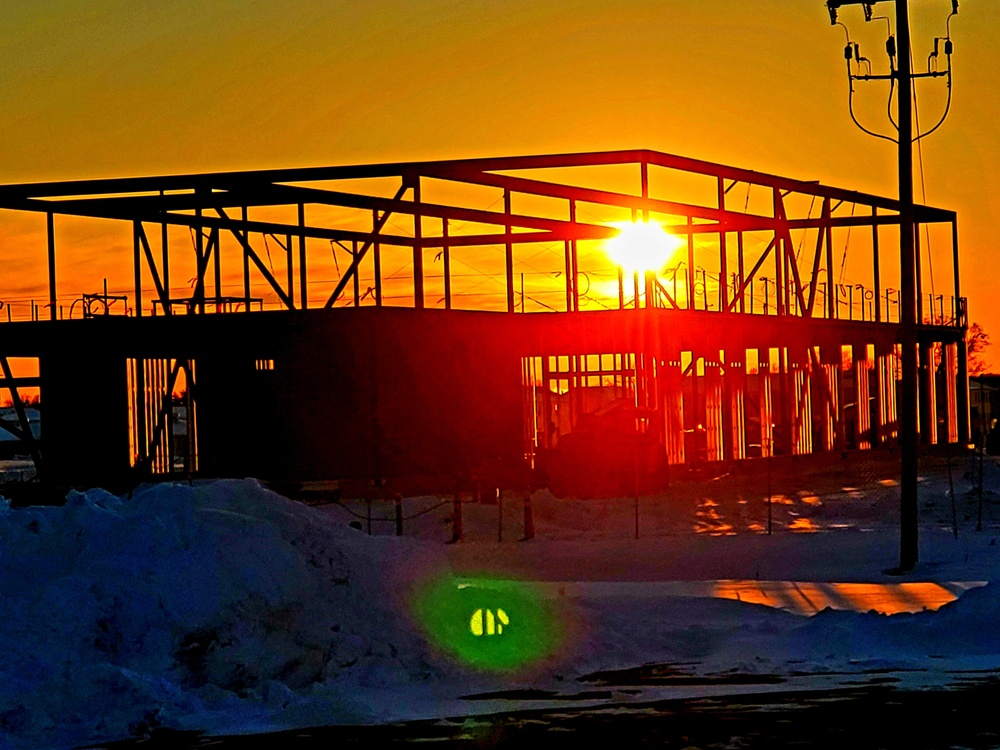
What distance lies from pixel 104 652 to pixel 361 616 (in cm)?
249

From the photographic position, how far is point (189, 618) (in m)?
15.4

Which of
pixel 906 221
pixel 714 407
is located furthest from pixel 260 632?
pixel 714 407

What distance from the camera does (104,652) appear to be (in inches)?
585

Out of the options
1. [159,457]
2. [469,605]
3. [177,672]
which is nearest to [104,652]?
[177,672]

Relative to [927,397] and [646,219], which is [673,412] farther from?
[927,397]

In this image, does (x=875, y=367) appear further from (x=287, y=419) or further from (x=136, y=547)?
(x=136, y=547)

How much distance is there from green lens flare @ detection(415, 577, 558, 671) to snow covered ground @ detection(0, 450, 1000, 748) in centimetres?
6

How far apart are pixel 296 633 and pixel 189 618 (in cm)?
97

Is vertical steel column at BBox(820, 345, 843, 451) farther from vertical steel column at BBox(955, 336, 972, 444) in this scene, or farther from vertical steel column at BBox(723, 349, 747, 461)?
vertical steel column at BBox(955, 336, 972, 444)

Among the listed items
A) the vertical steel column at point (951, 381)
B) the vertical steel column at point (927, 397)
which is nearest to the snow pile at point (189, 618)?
the vertical steel column at point (927, 397)

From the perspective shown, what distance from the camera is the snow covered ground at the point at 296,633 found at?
14195 mm

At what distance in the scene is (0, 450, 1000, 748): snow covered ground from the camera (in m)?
14.2

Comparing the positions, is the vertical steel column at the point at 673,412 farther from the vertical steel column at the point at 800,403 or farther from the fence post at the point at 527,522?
the vertical steel column at the point at 800,403

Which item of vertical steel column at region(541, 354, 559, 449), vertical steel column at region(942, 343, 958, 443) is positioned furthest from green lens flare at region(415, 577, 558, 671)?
vertical steel column at region(942, 343, 958, 443)
